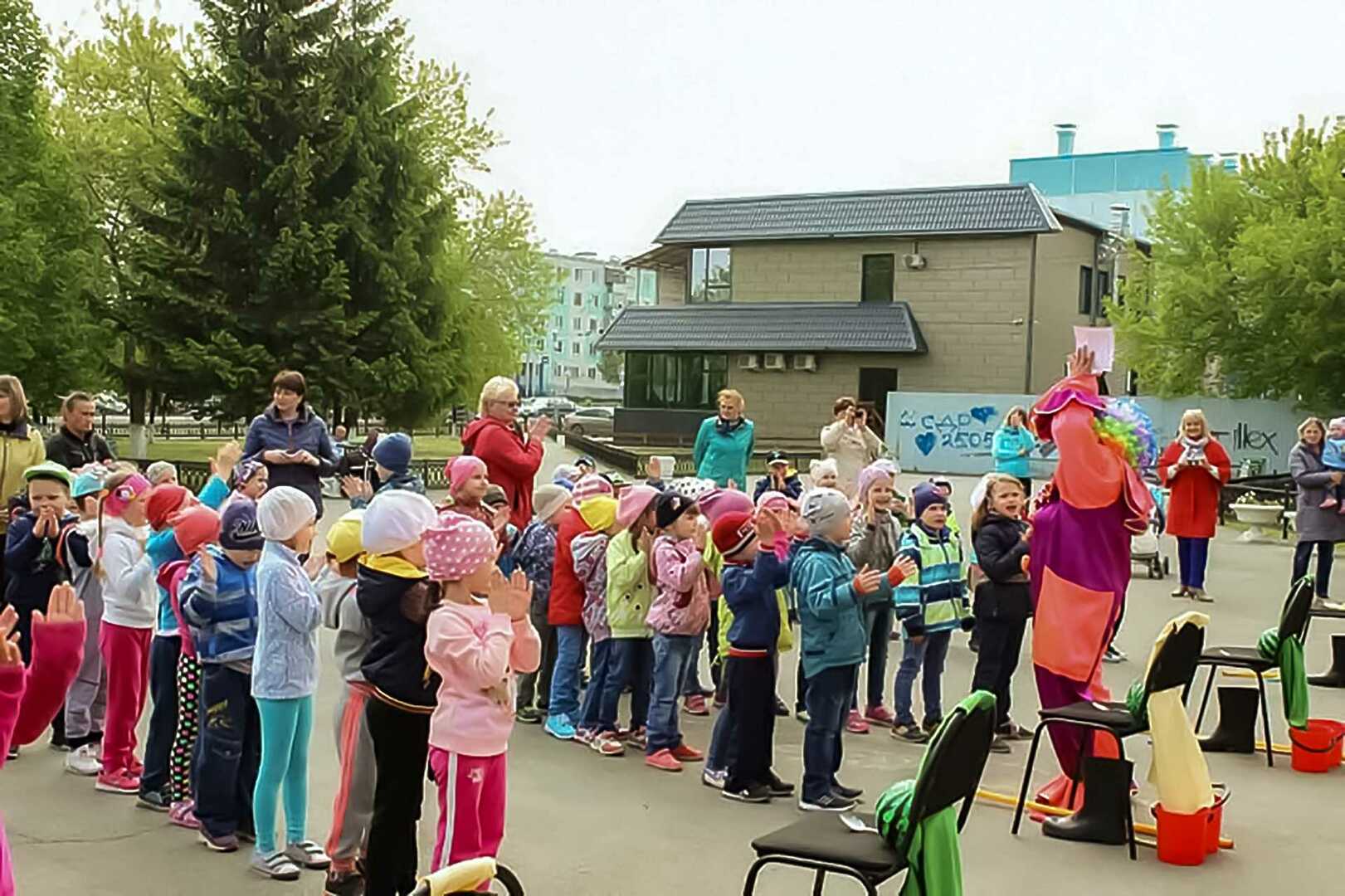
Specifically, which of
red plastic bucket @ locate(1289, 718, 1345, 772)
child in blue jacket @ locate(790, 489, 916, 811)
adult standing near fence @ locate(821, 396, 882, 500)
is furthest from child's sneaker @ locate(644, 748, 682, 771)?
adult standing near fence @ locate(821, 396, 882, 500)

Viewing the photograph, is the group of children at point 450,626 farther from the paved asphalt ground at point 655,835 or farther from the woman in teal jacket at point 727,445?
the woman in teal jacket at point 727,445

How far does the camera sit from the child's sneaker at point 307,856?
5809mm

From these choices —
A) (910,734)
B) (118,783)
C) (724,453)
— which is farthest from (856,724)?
(118,783)

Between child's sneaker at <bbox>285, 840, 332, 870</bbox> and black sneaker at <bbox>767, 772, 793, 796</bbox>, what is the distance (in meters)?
2.36

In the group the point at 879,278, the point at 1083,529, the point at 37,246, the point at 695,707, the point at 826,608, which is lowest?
the point at 695,707

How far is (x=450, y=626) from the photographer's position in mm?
4844

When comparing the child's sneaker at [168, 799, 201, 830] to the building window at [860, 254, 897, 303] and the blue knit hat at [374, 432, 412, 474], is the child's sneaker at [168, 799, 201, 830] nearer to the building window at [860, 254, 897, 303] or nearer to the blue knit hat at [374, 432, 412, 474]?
the blue knit hat at [374, 432, 412, 474]

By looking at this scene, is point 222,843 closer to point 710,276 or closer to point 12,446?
point 12,446

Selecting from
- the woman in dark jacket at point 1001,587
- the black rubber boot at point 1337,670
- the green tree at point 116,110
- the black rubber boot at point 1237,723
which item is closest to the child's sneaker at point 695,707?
the woman in dark jacket at point 1001,587

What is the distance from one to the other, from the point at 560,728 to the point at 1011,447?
19.2ft

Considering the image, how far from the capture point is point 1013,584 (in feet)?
26.8

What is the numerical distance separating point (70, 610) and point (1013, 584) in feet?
19.3

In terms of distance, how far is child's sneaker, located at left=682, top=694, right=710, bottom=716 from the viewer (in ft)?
29.7

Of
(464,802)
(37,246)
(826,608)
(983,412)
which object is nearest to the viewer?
(464,802)
